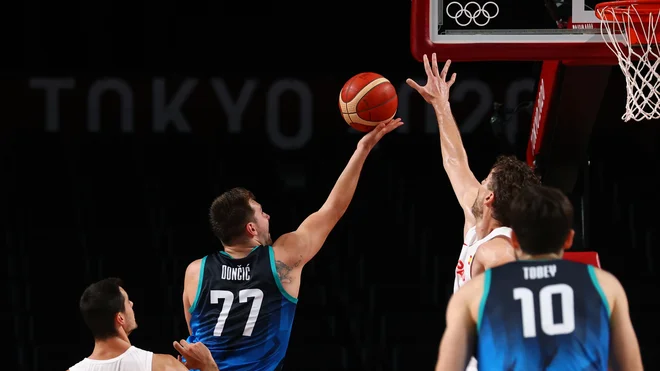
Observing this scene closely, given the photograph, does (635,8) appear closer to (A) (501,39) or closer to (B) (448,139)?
(A) (501,39)

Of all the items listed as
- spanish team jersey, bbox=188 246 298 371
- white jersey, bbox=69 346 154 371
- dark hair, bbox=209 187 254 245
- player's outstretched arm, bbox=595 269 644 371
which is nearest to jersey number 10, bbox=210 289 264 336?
spanish team jersey, bbox=188 246 298 371

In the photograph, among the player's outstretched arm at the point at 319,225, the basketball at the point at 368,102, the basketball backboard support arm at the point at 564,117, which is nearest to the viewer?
the player's outstretched arm at the point at 319,225

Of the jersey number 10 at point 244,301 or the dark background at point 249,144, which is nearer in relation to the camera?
the jersey number 10 at point 244,301

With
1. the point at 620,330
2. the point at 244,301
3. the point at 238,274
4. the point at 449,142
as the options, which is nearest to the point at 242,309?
the point at 244,301

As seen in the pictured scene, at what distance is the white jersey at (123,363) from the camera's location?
3.57 meters

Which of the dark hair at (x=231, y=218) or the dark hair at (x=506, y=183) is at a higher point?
the dark hair at (x=506, y=183)

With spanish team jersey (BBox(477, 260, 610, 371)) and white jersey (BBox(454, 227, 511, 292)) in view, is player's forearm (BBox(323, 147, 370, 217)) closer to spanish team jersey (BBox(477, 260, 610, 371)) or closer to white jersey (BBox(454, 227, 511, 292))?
white jersey (BBox(454, 227, 511, 292))

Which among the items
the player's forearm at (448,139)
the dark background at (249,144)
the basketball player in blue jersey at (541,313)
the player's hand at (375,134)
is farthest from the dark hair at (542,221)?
the dark background at (249,144)

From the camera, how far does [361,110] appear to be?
4660 millimetres

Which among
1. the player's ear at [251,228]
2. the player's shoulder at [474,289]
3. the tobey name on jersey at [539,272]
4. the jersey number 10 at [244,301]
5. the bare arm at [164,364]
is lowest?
the bare arm at [164,364]

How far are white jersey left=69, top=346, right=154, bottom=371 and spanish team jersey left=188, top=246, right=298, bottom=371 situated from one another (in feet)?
1.72

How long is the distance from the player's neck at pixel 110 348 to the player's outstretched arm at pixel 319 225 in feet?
2.82

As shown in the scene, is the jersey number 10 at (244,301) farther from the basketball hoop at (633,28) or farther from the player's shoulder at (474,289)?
the basketball hoop at (633,28)

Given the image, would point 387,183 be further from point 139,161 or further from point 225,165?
→ point 139,161
